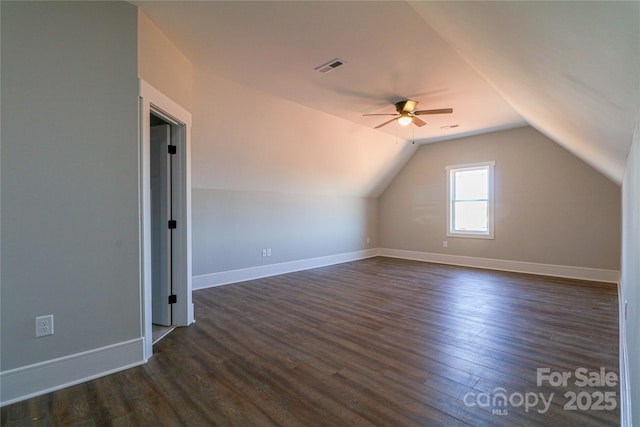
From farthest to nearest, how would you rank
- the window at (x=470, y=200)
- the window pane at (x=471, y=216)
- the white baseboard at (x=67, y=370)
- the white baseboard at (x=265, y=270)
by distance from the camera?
the window pane at (x=471, y=216)
the window at (x=470, y=200)
the white baseboard at (x=265, y=270)
the white baseboard at (x=67, y=370)

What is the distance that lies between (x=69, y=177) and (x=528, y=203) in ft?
22.2

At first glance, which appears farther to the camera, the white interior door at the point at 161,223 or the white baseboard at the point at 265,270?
the white baseboard at the point at 265,270

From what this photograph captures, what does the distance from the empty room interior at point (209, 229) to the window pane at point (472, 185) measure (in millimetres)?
2042

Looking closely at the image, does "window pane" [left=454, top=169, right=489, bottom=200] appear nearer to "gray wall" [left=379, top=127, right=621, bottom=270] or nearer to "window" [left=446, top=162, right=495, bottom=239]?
"window" [left=446, top=162, right=495, bottom=239]

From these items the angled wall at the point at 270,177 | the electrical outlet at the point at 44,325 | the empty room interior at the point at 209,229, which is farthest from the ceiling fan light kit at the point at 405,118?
the electrical outlet at the point at 44,325

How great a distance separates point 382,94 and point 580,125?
2.11 m

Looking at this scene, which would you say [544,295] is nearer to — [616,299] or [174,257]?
[616,299]

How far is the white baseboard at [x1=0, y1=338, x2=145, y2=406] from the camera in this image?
6.04 ft

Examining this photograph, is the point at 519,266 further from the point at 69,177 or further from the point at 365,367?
the point at 69,177

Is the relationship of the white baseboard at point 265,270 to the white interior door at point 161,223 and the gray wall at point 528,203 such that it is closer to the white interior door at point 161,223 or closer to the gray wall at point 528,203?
the white interior door at point 161,223

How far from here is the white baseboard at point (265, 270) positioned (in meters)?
4.61

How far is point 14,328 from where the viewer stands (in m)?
1.86

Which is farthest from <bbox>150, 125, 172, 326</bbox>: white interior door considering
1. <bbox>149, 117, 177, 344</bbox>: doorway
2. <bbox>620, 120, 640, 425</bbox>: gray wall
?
<bbox>620, 120, 640, 425</bbox>: gray wall

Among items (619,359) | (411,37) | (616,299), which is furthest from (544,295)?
(411,37)
